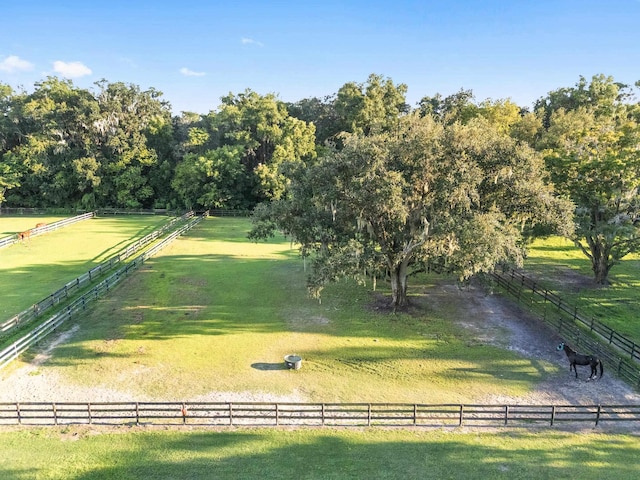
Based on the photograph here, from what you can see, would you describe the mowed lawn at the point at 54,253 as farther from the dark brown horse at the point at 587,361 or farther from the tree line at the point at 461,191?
the dark brown horse at the point at 587,361

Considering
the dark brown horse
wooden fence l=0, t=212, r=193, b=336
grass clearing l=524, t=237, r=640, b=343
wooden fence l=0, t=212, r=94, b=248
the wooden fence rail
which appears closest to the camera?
the dark brown horse

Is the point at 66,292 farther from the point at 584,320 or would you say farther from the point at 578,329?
the point at 584,320

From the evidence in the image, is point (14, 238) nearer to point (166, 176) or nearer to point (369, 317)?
point (166, 176)

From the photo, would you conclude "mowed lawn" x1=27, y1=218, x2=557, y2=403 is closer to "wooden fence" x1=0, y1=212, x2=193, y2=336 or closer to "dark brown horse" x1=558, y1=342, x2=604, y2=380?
"dark brown horse" x1=558, y1=342, x2=604, y2=380

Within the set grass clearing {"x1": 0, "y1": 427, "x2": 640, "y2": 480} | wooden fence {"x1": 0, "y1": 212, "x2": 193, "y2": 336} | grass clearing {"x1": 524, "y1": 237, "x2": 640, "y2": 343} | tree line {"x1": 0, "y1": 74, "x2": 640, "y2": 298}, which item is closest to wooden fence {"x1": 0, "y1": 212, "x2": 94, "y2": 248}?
wooden fence {"x1": 0, "y1": 212, "x2": 193, "y2": 336}

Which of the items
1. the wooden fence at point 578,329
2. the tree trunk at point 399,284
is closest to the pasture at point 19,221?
the tree trunk at point 399,284

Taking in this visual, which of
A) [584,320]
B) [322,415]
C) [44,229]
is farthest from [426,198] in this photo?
[44,229]
